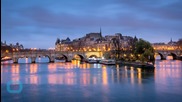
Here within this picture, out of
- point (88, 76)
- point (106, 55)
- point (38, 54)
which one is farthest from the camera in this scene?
point (106, 55)

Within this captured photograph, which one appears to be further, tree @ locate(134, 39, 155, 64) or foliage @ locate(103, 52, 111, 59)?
foliage @ locate(103, 52, 111, 59)

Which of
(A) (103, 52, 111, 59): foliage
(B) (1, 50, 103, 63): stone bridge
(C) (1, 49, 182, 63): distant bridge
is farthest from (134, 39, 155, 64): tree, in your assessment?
(C) (1, 49, 182, 63): distant bridge

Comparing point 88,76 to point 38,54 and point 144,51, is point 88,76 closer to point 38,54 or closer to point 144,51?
point 144,51

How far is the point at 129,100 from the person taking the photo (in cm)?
2058

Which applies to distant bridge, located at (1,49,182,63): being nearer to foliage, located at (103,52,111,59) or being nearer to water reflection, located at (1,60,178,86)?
foliage, located at (103,52,111,59)

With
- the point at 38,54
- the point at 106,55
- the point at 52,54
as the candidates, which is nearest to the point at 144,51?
the point at 106,55

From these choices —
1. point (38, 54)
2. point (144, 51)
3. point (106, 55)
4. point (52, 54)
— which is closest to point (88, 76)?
point (144, 51)

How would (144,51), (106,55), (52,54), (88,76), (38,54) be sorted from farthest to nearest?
1. (106,55)
2. (52,54)
3. (38,54)
4. (144,51)
5. (88,76)

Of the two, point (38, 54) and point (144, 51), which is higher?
point (38, 54)

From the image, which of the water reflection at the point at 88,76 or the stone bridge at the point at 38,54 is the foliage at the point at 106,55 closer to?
the stone bridge at the point at 38,54

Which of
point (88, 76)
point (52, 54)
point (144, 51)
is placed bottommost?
point (88, 76)

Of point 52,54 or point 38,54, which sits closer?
point 38,54

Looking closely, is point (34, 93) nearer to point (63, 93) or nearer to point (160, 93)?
point (63, 93)

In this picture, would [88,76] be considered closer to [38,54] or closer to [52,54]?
[38,54]
